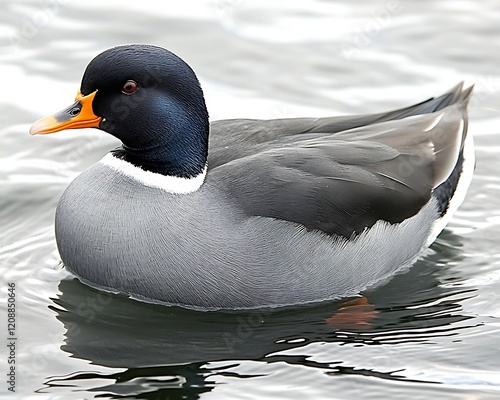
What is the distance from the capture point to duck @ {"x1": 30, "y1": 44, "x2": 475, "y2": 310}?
8320 millimetres

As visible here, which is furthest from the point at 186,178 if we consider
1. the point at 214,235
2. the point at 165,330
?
the point at 165,330

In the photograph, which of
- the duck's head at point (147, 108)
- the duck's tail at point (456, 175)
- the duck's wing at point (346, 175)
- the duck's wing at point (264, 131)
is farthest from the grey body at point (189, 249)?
the duck's tail at point (456, 175)

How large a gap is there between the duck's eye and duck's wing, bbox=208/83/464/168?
90 centimetres

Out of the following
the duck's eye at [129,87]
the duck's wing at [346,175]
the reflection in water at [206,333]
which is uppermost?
the duck's eye at [129,87]

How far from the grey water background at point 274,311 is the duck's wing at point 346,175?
694 mm

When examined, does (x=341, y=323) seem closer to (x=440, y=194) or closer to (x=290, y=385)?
(x=290, y=385)

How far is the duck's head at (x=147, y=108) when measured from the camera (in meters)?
8.26

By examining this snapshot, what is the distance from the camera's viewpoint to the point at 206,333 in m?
8.40

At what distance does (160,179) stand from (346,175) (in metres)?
1.37

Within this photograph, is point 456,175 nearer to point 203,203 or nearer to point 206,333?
point 203,203

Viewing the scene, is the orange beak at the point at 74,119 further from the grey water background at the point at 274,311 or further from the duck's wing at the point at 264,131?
the grey water background at the point at 274,311

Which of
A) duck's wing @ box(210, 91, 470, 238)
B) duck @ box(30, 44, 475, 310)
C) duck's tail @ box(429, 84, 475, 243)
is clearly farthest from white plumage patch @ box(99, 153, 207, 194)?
duck's tail @ box(429, 84, 475, 243)

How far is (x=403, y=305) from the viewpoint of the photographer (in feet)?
29.4

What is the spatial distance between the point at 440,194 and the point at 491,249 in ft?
2.11
